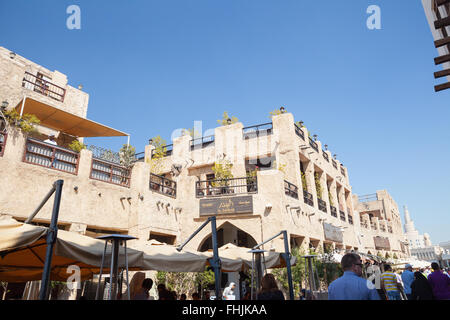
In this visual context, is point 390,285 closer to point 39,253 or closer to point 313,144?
point 39,253

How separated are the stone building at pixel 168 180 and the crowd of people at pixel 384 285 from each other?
7.03m

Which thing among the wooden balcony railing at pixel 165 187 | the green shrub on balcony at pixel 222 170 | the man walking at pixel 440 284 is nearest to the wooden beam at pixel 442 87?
the man walking at pixel 440 284

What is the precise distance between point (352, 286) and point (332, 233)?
19561 millimetres

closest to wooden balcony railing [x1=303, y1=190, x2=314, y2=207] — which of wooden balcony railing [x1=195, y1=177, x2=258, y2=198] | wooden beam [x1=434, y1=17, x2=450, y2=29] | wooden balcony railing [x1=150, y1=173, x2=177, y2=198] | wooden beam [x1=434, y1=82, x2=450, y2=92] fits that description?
wooden balcony railing [x1=195, y1=177, x2=258, y2=198]

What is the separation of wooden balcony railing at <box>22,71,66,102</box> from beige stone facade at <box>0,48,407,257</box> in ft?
0.95

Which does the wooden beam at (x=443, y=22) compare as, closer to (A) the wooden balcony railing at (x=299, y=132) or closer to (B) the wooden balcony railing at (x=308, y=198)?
(B) the wooden balcony railing at (x=308, y=198)

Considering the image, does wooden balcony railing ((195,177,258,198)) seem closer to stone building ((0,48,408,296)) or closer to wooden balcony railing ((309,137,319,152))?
stone building ((0,48,408,296))

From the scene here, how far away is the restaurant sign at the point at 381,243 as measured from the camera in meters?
29.8

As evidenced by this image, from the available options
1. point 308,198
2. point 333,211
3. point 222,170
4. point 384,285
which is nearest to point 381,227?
point 333,211

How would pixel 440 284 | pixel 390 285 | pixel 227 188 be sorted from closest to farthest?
pixel 440 284, pixel 390 285, pixel 227 188

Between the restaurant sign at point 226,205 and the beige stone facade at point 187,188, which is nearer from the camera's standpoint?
the beige stone facade at point 187,188

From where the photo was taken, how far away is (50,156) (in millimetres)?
11938

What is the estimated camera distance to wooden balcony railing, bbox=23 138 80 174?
11.4m
